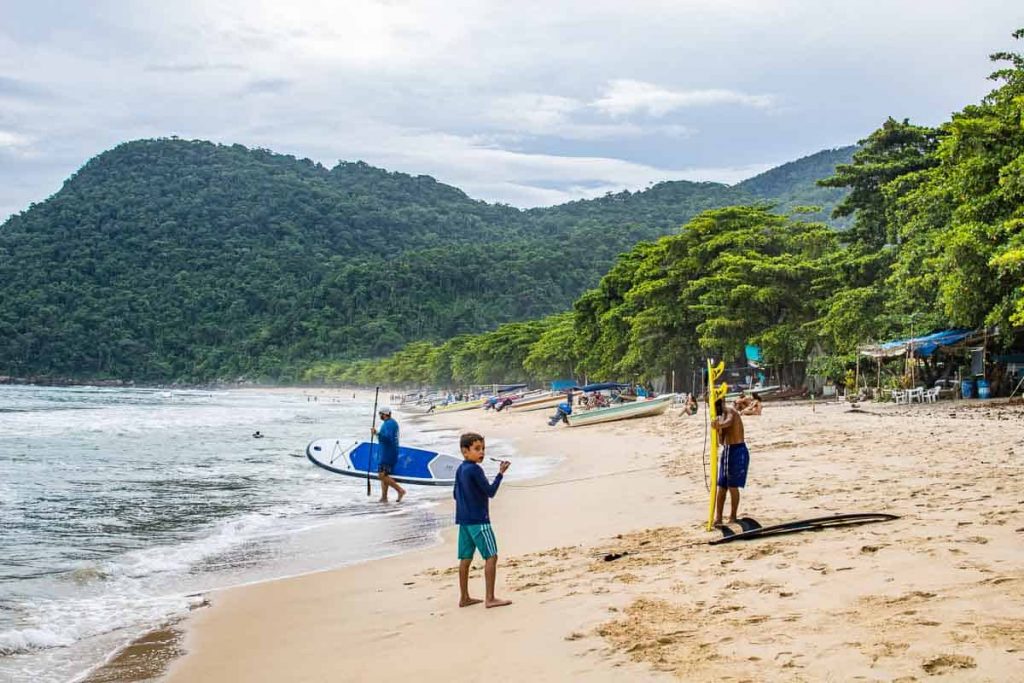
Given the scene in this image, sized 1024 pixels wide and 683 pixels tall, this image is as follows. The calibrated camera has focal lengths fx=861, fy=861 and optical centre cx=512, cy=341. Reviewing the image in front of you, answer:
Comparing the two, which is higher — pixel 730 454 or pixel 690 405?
pixel 730 454

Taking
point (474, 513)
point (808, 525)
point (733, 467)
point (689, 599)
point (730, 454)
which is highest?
point (730, 454)

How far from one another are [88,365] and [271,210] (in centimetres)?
6198

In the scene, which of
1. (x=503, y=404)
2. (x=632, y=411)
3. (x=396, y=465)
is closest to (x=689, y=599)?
(x=396, y=465)

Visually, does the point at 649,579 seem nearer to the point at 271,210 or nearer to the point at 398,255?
the point at 398,255

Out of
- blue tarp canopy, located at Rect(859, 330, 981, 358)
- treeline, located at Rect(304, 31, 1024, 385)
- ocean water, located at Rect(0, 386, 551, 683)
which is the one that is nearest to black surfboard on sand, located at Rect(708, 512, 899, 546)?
ocean water, located at Rect(0, 386, 551, 683)

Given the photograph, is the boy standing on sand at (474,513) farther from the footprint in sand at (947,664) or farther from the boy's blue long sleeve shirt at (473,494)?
the footprint in sand at (947,664)

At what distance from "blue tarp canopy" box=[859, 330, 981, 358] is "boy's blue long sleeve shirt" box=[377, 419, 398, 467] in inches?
729

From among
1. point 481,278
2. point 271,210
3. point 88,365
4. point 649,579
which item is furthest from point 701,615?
point 271,210

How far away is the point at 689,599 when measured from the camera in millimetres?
5621

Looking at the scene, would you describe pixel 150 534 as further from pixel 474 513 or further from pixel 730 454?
pixel 730 454

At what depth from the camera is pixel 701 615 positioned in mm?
5203

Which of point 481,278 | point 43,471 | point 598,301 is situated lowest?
point 43,471

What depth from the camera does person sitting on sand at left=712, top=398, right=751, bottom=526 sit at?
316 inches

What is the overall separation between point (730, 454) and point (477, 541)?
285 centimetres
